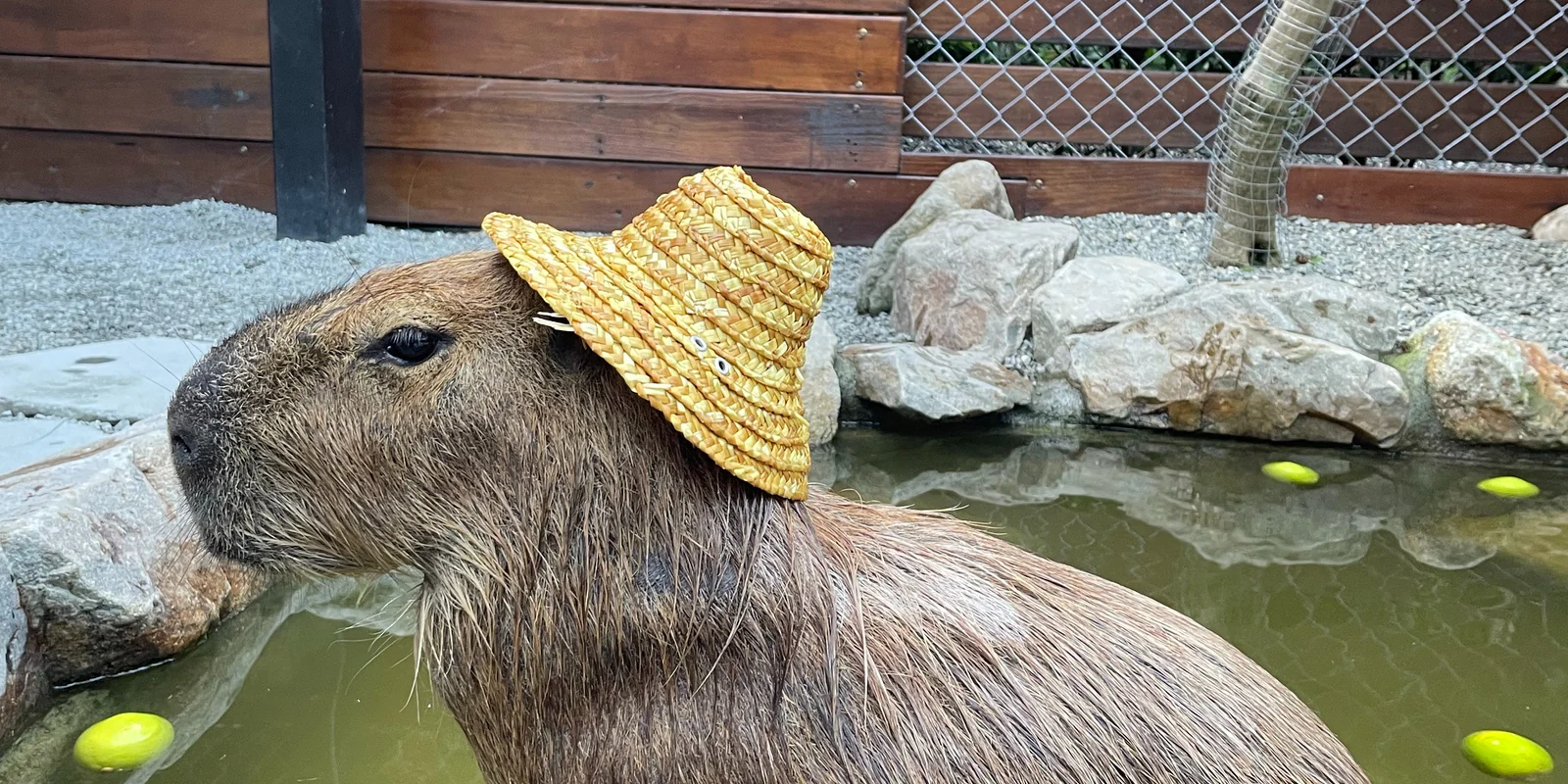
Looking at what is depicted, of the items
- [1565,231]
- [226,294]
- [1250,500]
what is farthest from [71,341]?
[1565,231]

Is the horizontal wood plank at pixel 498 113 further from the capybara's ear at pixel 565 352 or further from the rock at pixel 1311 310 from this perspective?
the capybara's ear at pixel 565 352

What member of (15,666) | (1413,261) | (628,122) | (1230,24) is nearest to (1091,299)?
(1413,261)

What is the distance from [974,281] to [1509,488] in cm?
168

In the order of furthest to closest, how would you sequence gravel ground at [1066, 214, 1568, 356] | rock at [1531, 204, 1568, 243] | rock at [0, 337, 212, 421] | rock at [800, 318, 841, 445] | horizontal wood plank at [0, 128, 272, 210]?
horizontal wood plank at [0, 128, 272, 210], rock at [1531, 204, 1568, 243], gravel ground at [1066, 214, 1568, 356], rock at [800, 318, 841, 445], rock at [0, 337, 212, 421]

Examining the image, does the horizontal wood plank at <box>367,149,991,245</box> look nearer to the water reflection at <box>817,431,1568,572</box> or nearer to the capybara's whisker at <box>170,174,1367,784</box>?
the water reflection at <box>817,431,1568,572</box>

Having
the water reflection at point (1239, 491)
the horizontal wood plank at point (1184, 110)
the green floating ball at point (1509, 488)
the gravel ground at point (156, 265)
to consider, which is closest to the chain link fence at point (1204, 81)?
the horizontal wood plank at point (1184, 110)

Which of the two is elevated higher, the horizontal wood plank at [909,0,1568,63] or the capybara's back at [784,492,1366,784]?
the horizontal wood plank at [909,0,1568,63]

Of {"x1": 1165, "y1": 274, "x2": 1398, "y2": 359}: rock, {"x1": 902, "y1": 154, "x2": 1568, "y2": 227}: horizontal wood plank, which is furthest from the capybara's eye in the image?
{"x1": 902, "y1": 154, "x2": 1568, "y2": 227}: horizontal wood plank

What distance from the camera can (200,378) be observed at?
42.9 inches

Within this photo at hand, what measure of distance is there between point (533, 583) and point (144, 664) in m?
1.71

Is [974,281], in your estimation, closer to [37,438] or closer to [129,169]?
[37,438]

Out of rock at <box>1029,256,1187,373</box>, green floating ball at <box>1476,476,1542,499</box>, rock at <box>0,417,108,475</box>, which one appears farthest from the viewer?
rock at <box>1029,256,1187,373</box>

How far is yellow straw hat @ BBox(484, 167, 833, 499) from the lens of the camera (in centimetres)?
99

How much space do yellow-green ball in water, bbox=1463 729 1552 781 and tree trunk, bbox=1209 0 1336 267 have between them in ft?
8.83
